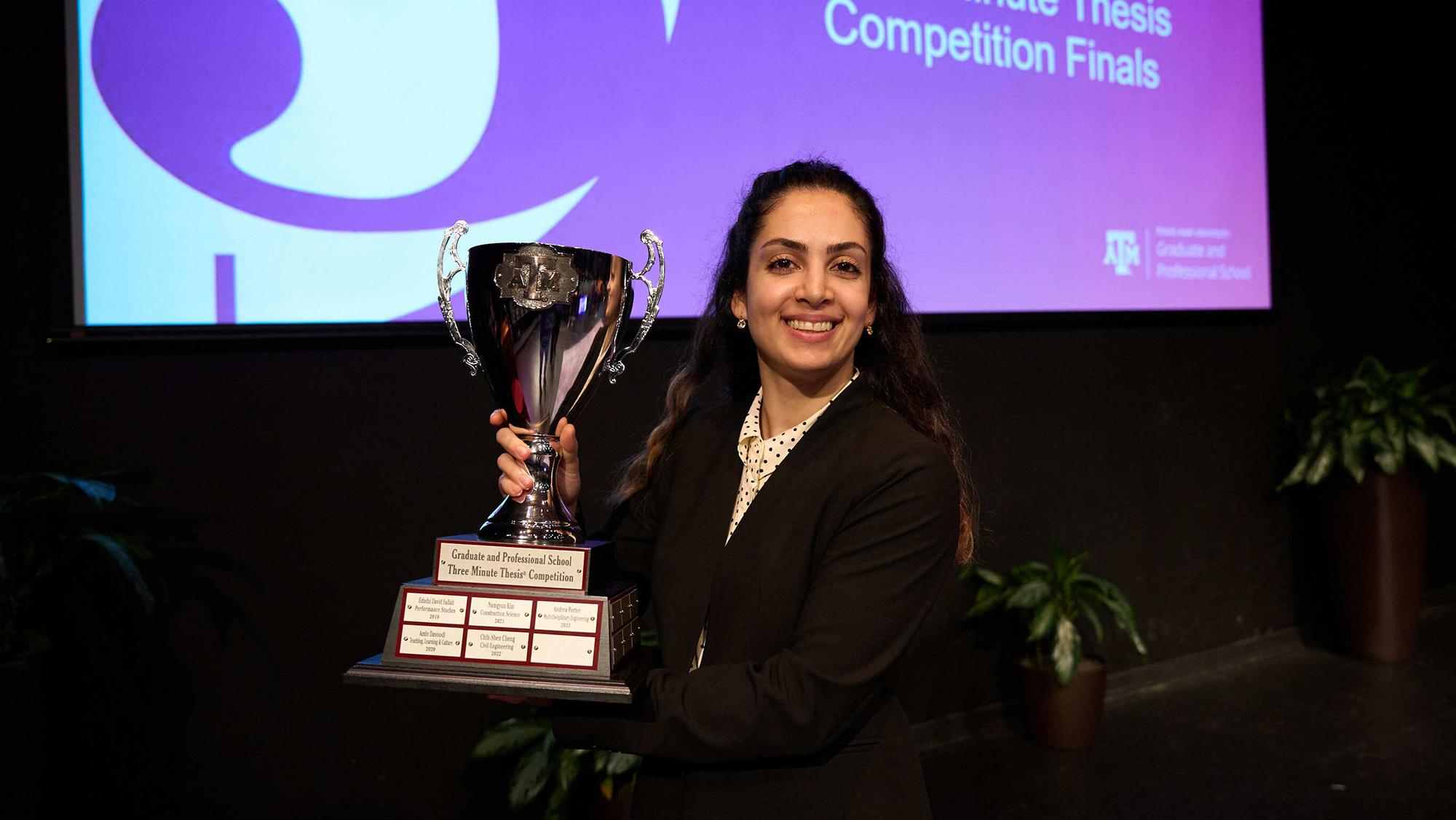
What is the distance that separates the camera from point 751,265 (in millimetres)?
1282

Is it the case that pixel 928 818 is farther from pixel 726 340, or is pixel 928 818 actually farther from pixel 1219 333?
pixel 1219 333

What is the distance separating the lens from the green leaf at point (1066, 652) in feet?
9.66

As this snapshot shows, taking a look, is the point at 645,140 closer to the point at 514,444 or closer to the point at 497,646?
the point at 514,444

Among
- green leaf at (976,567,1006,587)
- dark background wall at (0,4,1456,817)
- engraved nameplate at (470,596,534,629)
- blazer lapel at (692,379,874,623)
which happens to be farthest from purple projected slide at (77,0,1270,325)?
engraved nameplate at (470,596,534,629)

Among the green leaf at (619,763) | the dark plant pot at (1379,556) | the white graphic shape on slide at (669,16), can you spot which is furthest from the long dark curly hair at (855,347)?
the dark plant pot at (1379,556)

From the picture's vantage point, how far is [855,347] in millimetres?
1350

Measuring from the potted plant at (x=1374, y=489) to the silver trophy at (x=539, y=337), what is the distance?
3510 mm

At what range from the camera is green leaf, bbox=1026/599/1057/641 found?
2.93 meters

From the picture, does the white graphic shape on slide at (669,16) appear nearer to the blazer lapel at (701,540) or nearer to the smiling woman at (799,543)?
the smiling woman at (799,543)

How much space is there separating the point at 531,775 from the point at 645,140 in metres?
1.60

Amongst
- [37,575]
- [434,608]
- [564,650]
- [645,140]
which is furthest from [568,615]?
[645,140]

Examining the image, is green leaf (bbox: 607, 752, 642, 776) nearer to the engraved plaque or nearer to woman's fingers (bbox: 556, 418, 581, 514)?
woman's fingers (bbox: 556, 418, 581, 514)

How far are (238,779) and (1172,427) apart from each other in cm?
330

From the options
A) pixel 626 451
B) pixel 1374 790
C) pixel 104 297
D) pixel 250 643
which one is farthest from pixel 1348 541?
pixel 104 297
